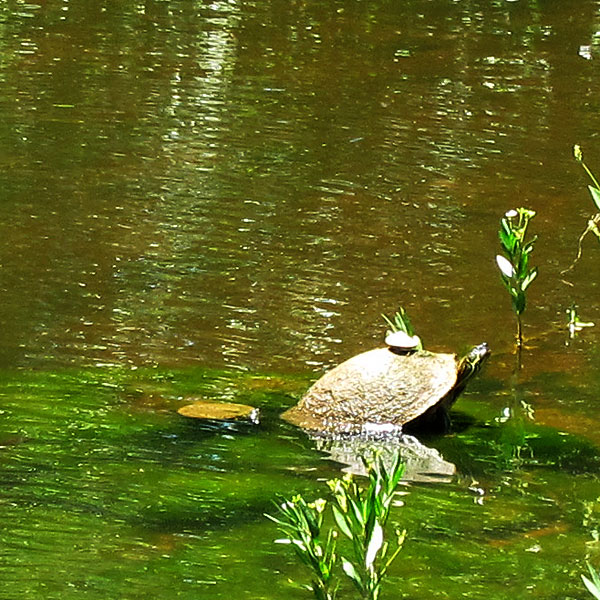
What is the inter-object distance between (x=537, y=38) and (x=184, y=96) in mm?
3205

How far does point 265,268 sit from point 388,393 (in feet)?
5.66

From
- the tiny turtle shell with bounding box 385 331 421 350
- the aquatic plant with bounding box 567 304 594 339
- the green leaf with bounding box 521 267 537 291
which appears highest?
the green leaf with bounding box 521 267 537 291

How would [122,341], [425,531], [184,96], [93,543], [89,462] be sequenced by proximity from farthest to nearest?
[184,96] → [122,341] → [89,462] → [425,531] → [93,543]

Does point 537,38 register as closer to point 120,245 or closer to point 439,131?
point 439,131

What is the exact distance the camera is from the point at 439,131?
8039 mm

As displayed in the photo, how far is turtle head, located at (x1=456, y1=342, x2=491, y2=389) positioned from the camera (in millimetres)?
4535

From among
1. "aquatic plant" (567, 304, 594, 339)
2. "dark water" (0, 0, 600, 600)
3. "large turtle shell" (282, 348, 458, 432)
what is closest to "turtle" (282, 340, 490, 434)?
"large turtle shell" (282, 348, 458, 432)

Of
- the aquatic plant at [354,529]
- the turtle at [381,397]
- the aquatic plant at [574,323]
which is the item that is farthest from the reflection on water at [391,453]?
the aquatic plant at [354,529]

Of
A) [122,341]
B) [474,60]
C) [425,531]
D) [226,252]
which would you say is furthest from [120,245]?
[474,60]

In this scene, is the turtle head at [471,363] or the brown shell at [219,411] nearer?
the brown shell at [219,411]

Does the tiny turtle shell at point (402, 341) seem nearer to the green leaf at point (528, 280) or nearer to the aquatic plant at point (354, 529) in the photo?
the green leaf at point (528, 280)

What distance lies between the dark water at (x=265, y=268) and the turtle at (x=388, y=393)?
107 millimetres

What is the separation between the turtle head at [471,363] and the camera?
14.9 ft

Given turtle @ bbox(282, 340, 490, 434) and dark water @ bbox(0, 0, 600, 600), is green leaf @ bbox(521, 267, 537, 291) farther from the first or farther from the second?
turtle @ bbox(282, 340, 490, 434)
